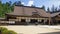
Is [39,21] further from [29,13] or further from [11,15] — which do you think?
[11,15]

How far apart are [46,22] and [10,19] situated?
35.9 feet

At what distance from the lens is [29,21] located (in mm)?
44469

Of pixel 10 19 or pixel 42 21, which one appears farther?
pixel 42 21

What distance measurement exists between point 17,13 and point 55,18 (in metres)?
12.0

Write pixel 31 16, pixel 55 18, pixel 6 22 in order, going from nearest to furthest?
pixel 6 22, pixel 31 16, pixel 55 18

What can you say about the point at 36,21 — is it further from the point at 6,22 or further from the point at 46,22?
the point at 6,22

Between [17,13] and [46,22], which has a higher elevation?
[17,13]

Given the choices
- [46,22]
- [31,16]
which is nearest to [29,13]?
[31,16]

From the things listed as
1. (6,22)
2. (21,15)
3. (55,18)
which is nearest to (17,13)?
(21,15)

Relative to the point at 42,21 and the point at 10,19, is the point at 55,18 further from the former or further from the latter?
the point at 10,19

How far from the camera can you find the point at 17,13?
45031 millimetres

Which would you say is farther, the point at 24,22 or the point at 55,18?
the point at 55,18

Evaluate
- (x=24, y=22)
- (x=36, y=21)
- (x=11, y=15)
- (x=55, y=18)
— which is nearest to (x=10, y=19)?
(x=11, y=15)

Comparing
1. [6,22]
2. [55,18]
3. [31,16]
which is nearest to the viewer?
[6,22]
